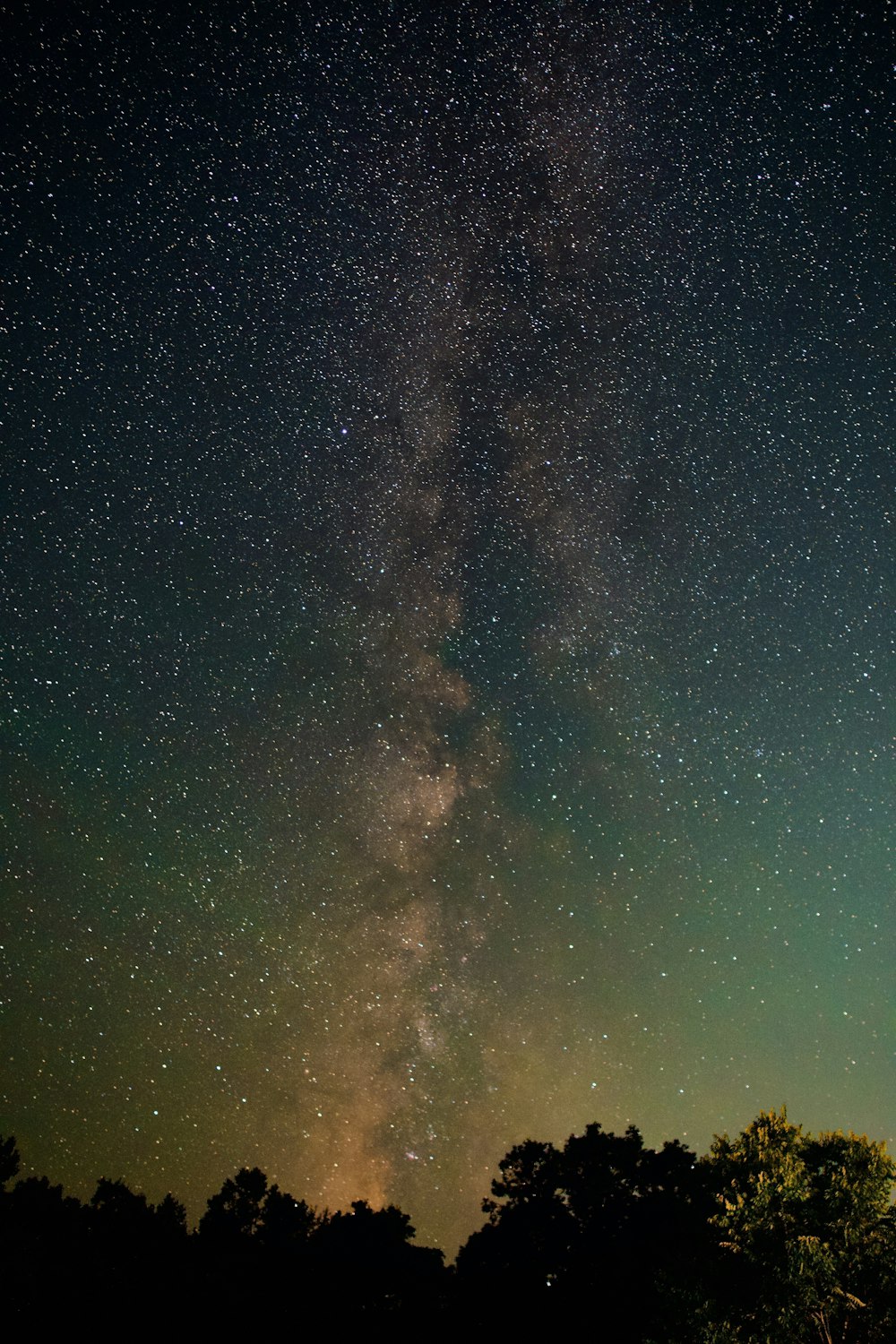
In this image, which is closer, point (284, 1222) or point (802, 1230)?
point (802, 1230)

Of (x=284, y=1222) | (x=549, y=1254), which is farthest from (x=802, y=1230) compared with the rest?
(x=284, y=1222)

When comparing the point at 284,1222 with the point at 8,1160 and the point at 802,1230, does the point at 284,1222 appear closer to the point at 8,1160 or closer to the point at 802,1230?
the point at 8,1160

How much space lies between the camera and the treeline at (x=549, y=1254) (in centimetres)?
1267

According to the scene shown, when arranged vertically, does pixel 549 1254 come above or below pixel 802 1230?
below

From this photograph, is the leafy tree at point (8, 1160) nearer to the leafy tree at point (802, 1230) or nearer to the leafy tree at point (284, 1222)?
the leafy tree at point (284, 1222)

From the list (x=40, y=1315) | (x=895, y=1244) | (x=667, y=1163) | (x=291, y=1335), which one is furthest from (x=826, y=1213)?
(x=40, y=1315)

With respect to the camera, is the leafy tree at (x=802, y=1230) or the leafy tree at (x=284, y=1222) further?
the leafy tree at (x=284, y=1222)

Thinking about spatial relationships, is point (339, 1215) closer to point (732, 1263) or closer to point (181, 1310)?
point (181, 1310)

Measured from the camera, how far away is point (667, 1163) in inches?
780

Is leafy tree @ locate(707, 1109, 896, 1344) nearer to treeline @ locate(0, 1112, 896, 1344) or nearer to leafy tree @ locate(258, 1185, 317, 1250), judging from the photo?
treeline @ locate(0, 1112, 896, 1344)

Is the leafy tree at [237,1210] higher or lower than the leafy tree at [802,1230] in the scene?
lower

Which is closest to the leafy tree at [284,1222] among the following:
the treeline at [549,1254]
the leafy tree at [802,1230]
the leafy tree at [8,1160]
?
the treeline at [549,1254]

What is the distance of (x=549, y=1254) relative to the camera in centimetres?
1842

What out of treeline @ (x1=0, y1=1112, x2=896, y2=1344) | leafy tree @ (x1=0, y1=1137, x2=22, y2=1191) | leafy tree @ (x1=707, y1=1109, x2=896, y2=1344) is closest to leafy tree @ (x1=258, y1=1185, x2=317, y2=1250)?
treeline @ (x1=0, y1=1112, x2=896, y2=1344)
